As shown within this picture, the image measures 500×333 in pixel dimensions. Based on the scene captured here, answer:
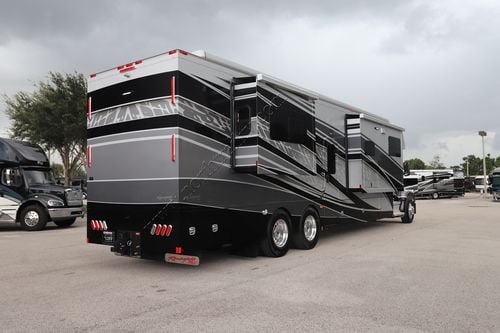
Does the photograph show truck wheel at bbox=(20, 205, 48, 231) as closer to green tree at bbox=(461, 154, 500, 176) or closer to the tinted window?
the tinted window

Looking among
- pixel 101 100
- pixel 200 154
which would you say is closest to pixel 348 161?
pixel 200 154

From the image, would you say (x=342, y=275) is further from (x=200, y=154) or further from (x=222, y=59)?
(x=222, y=59)

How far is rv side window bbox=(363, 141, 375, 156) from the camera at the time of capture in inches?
446

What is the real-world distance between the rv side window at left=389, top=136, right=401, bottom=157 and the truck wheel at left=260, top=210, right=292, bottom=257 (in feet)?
20.3

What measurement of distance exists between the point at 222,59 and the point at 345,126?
4.71 metres

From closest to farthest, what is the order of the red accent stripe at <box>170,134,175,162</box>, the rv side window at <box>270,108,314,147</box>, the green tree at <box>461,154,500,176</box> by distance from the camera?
the red accent stripe at <box>170,134,175,162</box> < the rv side window at <box>270,108,314,147</box> < the green tree at <box>461,154,500,176</box>

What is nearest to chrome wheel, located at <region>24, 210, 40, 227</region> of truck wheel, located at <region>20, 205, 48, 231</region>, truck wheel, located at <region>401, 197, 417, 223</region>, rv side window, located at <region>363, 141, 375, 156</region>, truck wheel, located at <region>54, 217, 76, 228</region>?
truck wheel, located at <region>20, 205, 48, 231</region>

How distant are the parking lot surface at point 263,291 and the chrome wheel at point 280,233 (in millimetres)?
294

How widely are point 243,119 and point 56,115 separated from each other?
66.7ft

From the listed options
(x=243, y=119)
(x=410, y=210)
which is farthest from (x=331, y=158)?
(x=410, y=210)

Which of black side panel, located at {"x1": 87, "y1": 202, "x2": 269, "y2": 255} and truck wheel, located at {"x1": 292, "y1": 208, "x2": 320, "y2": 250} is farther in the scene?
truck wheel, located at {"x1": 292, "y1": 208, "x2": 320, "y2": 250}

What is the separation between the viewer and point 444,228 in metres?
13.2

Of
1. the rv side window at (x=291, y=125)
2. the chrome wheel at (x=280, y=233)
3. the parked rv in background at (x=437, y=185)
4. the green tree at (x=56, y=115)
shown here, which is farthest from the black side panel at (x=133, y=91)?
the parked rv in background at (x=437, y=185)

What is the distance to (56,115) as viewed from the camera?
80.6ft
